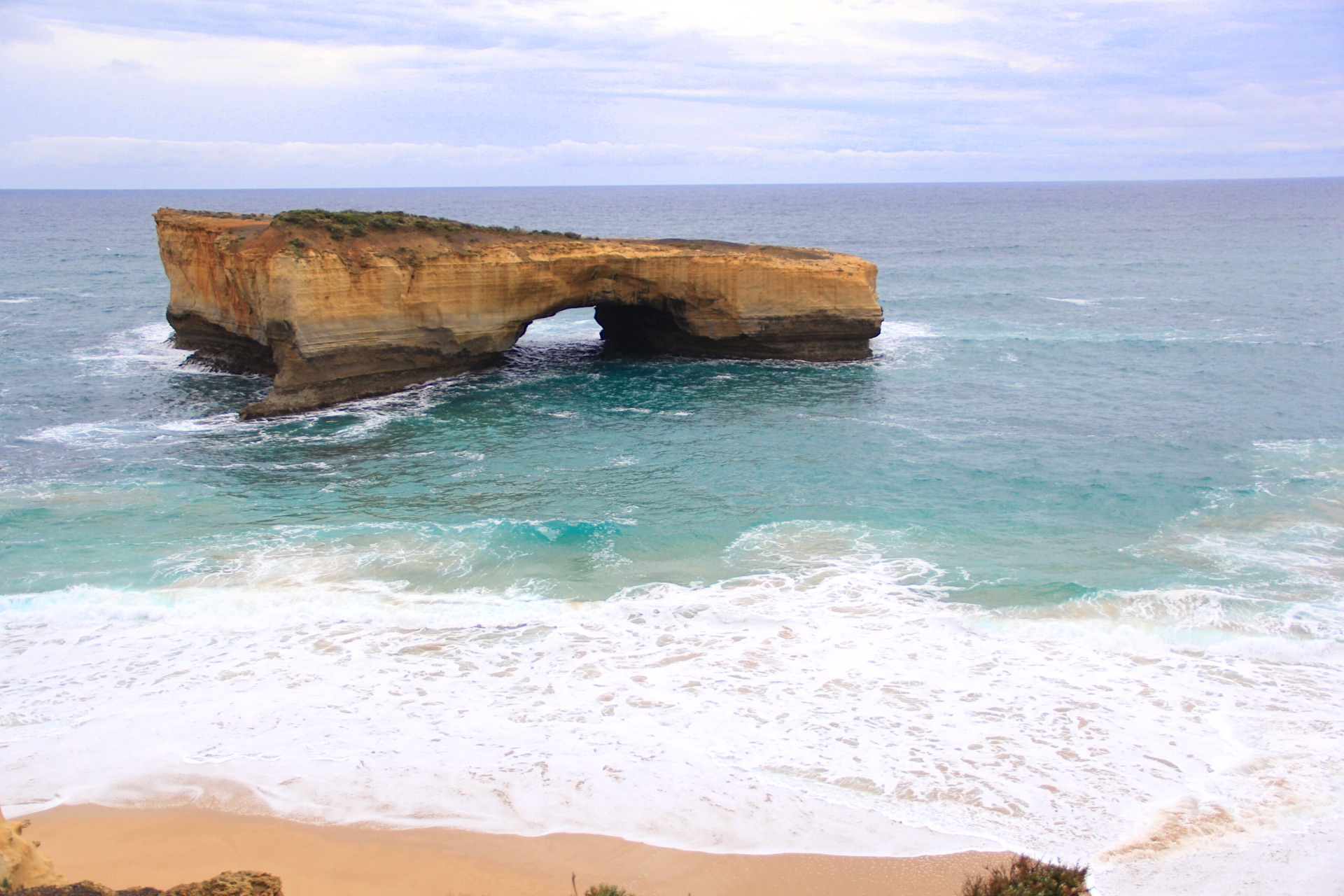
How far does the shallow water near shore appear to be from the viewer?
1108 cm

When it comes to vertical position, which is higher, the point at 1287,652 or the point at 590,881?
the point at 1287,652

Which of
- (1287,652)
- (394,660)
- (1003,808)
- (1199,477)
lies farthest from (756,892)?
(1199,477)

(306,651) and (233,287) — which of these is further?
(233,287)

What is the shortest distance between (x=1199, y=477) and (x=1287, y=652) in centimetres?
791

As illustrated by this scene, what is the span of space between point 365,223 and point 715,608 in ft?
62.6

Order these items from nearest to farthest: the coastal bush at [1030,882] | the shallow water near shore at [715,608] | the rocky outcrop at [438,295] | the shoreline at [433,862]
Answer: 1. the coastal bush at [1030,882]
2. the shoreline at [433,862]
3. the shallow water near shore at [715,608]
4. the rocky outcrop at [438,295]

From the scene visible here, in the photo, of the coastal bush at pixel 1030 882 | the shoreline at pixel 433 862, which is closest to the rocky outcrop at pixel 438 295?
the shoreline at pixel 433 862

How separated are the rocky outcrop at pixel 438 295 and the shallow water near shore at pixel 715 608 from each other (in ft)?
5.38

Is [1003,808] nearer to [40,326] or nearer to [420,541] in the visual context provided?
[420,541]

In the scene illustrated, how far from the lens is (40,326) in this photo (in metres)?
39.9

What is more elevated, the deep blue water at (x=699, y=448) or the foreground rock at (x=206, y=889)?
the deep blue water at (x=699, y=448)

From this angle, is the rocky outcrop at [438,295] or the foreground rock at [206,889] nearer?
the foreground rock at [206,889]

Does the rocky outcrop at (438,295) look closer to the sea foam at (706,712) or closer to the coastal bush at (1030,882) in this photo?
the sea foam at (706,712)

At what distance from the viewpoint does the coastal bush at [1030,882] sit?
854cm
